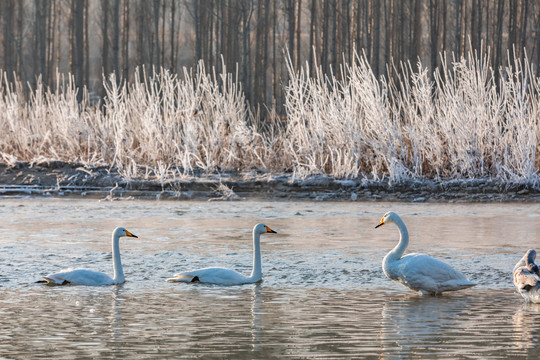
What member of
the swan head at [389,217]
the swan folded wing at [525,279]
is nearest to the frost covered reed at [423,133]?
the swan head at [389,217]

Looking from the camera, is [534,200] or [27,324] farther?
[534,200]

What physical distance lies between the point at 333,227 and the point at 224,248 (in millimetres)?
2250

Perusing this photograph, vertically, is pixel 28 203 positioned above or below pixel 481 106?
below

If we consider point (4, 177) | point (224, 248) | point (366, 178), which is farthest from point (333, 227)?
point (4, 177)

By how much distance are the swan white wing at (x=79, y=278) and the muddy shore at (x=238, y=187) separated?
7681 mm

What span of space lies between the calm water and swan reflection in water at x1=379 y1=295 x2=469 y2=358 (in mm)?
13

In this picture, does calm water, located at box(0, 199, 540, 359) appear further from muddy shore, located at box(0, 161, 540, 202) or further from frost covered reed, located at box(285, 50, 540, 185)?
frost covered reed, located at box(285, 50, 540, 185)

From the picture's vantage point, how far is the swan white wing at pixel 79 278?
24.4 feet

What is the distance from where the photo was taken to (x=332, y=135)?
16266 millimetres

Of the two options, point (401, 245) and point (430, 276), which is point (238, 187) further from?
point (430, 276)

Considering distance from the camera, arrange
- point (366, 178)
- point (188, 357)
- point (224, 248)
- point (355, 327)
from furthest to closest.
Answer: point (366, 178)
point (224, 248)
point (355, 327)
point (188, 357)

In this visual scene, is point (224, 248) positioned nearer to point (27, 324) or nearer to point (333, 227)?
point (333, 227)

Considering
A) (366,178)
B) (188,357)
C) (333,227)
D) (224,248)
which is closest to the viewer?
(188,357)

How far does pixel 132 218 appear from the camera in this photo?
488 inches
